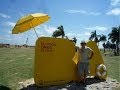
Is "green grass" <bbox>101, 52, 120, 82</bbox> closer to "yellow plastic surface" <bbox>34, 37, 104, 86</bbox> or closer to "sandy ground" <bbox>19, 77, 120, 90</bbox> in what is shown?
"sandy ground" <bbox>19, 77, 120, 90</bbox>

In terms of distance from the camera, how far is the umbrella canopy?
10.2 meters

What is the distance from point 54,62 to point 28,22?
1.90m

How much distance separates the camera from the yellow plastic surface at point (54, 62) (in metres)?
9.80

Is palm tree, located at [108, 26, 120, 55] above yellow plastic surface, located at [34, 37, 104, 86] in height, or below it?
above

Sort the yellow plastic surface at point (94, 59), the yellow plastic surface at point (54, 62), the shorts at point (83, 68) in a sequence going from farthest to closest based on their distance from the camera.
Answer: the yellow plastic surface at point (94, 59) → the shorts at point (83, 68) → the yellow plastic surface at point (54, 62)

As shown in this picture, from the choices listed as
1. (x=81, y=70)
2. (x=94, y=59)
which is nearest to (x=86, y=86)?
(x=81, y=70)

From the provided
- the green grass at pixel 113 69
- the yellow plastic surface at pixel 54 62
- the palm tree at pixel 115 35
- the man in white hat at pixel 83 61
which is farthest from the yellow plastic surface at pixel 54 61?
the palm tree at pixel 115 35

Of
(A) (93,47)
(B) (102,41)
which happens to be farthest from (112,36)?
(A) (93,47)

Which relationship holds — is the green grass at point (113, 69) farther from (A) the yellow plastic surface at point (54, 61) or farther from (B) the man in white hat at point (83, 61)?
(A) the yellow plastic surface at point (54, 61)

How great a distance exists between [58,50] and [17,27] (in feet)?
5.99

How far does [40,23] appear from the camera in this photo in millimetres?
11422

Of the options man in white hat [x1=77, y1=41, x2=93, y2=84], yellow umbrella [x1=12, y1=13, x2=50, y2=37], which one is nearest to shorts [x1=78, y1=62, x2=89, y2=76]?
man in white hat [x1=77, y1=41, x2=93, y2=84]

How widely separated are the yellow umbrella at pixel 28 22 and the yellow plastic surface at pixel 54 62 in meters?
0.93

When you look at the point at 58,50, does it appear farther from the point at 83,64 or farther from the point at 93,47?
the point at 93,47
